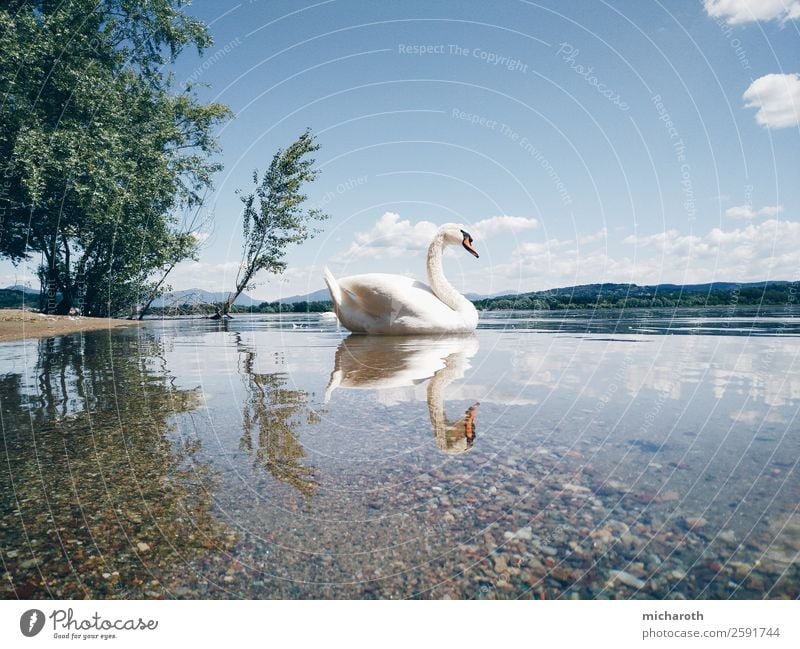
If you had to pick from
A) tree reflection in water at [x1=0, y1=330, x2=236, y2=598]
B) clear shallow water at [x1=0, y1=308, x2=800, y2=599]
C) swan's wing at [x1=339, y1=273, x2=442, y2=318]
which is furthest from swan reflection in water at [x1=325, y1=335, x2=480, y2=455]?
tree reflection in water at [x1=0, y1=330, x2=236, y2=598]

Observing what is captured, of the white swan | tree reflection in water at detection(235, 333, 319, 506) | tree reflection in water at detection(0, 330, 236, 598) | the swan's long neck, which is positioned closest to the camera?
tree reflection in water at detection(0, 330, 236, 598)

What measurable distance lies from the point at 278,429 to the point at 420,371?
3127 millimetres

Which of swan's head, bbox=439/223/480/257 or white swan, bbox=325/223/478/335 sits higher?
swan's head, bbox=439/223/480/257

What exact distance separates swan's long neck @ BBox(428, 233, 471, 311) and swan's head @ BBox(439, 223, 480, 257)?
19cm

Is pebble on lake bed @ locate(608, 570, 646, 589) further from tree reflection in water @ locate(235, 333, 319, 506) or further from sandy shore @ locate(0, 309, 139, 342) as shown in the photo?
sandy shore @ locate(0, 309, 139, 342)

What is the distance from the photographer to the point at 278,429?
4.19 m

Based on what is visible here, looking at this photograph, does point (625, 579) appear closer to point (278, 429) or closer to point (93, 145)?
point (278, 429)

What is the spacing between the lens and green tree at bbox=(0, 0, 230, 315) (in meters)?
15.9

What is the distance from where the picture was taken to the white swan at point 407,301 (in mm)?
11625

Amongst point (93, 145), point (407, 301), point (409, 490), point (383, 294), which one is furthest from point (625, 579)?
point (93, 145)

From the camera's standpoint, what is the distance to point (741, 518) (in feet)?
7.96

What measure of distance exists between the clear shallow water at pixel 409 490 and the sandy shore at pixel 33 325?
12958 mm

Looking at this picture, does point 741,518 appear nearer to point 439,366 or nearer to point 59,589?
point 59,589
